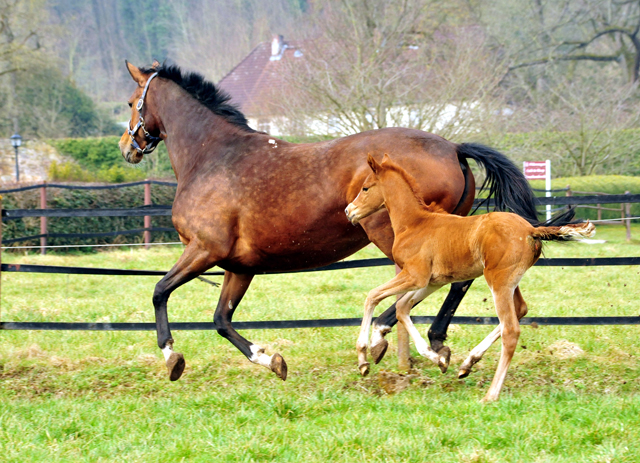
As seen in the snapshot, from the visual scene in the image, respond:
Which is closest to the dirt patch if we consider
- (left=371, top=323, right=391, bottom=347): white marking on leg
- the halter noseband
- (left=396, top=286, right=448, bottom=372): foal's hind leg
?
(left=396, top=286, right=448, bottom=372): foal's hind leg

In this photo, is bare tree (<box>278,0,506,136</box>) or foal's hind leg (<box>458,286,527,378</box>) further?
bare tree (<box>278,0,506,136</box>)

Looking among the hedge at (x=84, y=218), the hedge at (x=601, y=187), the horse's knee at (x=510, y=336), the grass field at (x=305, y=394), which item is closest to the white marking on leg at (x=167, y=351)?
the grass field at (x=305, y=394)

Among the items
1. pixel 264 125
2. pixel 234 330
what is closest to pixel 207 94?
pixel 234 330

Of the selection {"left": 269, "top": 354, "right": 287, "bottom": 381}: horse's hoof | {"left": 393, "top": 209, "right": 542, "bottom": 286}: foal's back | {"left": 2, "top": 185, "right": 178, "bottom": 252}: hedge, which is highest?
{"left": 393, "top": 209, "right": 542, "bottom": 286}: foal's back

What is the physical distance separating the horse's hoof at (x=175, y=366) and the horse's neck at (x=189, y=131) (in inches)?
53.1

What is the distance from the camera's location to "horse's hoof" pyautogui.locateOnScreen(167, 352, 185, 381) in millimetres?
4535

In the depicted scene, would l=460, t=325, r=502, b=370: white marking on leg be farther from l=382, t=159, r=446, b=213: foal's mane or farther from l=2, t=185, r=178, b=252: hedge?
l=2, t=185, r=178, b=252: hedge

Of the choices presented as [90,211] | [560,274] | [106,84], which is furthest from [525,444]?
[106,84]

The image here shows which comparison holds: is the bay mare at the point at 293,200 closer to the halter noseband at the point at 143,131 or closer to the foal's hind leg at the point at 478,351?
the foal's hind leg at the point at 478,351

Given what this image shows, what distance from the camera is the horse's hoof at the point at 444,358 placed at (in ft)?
14.0

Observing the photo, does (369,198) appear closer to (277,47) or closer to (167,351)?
(167,351)

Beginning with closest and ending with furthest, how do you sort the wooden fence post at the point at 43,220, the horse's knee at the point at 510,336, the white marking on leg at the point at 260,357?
the horse's knee at the point at 510,336
the white marking on leg at the point at 260,357
the wooden fence post at the point at 43,220

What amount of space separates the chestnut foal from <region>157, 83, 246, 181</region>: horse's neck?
4.54 feet

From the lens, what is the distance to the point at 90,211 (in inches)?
233
